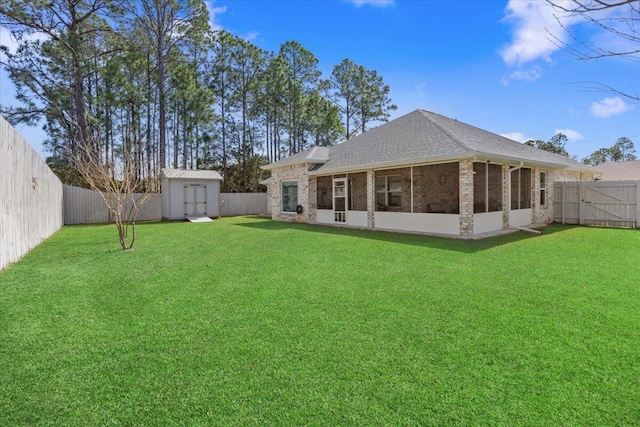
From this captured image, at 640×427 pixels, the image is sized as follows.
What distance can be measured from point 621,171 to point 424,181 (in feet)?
60.1

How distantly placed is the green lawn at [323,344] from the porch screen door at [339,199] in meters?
7.78

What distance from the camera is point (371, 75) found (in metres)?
32.2

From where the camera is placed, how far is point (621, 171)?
894 inches

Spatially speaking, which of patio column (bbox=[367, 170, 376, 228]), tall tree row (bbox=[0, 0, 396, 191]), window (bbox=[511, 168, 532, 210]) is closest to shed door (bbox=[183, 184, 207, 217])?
tall tree row (bbox=[0, 0, 396, 191])

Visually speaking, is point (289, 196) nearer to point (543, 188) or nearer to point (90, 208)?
point (90, 208)

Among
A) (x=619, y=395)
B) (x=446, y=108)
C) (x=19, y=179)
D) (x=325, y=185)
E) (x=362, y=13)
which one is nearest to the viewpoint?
(x=619, y=395)

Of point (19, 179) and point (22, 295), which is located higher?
point (19, 179)

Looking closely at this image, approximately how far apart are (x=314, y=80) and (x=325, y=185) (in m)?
17.8

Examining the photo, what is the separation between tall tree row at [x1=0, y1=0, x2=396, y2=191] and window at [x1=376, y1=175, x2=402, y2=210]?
888 cm

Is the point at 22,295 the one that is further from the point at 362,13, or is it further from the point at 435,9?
the point at 362,13

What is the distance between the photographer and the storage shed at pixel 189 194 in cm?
1903

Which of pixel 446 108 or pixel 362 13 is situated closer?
pixel 362 13

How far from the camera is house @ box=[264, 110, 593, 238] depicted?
1046cm

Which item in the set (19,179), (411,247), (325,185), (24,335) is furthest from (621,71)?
(325,185)
